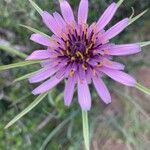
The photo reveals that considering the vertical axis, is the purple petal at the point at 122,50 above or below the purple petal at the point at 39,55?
below

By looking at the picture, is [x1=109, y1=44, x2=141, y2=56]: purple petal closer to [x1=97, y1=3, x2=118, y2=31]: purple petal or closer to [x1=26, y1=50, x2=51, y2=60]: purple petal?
[x1=97, y1=3, x2=118, y2=31]: purple petal

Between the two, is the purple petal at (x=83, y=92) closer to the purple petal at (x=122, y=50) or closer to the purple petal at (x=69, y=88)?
the purple petal at (x=69, y=88)

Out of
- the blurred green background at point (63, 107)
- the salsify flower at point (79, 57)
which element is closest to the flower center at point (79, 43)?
the salsify flower at point (79, 57)

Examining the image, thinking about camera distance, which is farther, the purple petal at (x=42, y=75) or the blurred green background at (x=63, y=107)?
the blurred green background at (x=63, y=107)

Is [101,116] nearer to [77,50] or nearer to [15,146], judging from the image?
[15,146]

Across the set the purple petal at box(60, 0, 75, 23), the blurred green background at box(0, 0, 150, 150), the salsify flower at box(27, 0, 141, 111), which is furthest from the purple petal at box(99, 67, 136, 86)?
the blurred green background at box(0, 0, 150, 150)

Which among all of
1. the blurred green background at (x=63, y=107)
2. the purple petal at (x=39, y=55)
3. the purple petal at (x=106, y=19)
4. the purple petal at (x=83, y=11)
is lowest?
the blurred green background at (x=63, y=107)
